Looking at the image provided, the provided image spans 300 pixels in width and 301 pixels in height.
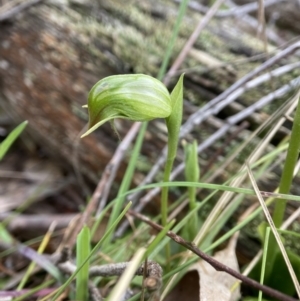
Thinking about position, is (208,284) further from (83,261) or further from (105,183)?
(105,183)

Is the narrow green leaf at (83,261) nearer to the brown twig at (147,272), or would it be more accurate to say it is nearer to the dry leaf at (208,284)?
the brown twig at (147,272)

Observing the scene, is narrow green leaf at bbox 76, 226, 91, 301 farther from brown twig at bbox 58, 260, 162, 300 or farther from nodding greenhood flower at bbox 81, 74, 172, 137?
nodding greenhood flower at bbox 81, 74, 172, 137

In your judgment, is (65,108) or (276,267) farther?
(65,108)

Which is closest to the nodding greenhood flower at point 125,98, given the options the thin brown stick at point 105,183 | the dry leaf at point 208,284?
the dry leaf at point 208,284

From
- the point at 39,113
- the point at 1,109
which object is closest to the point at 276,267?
the point at 39,113

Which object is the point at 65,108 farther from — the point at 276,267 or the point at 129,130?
the point at 276,267

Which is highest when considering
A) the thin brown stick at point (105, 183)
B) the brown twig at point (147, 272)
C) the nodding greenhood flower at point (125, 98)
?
the nodding greenhood flower at point (125, 98)

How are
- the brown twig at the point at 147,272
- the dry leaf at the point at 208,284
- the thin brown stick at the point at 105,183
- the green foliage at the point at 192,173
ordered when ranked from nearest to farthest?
the brown twig at the point at 147,272 → the dry leaf at the point at 208,284 → the green foliage at the point at 192,173 → the thin brown stick at the point at 105,183

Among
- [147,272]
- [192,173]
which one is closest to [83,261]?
[147,272]
